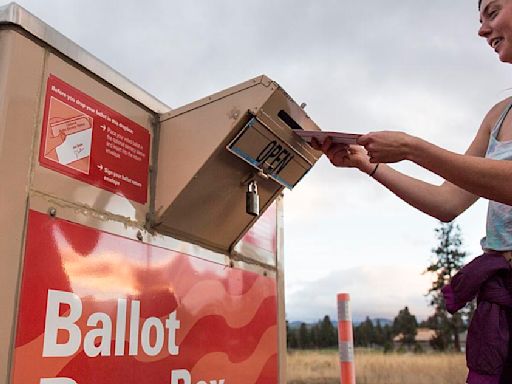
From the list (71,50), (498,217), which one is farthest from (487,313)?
(71,50)

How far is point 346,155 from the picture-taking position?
6.41 ft

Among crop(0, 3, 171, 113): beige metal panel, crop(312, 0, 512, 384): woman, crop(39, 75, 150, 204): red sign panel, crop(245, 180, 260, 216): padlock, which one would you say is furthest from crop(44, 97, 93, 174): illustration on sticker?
crop(312, 0, 512, 384): woman

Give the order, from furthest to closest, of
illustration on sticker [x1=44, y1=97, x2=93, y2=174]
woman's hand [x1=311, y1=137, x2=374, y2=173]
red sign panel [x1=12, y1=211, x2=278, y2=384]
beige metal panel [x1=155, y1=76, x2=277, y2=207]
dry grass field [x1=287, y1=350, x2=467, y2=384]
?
dry grass field [x1=287, y1=350, x2=467, y2=384], beige metal panel [x1=155, y1=76, x2=277, y2=207], woman's hand [x1=311, y1=137, x2=374, y2=173], illustration on sticker [x1=44, y1=97, x2=93, y2=174], red sign panel [x1=12, y1=211, x2=278, y2=384]

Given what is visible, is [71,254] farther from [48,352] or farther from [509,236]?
[509,236]

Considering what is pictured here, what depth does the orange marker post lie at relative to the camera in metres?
4.32

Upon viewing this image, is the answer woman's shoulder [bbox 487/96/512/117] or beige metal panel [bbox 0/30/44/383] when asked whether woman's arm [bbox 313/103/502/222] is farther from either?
beige metal panel [bbox 0/30/44/383]

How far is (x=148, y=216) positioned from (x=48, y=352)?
0.66 metres

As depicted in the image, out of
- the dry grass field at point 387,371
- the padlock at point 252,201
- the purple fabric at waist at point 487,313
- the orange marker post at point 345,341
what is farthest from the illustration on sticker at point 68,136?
the dry grass field at point 387,371

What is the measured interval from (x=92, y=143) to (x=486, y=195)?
1.20 meters

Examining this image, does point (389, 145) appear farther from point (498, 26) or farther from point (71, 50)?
point (71, 50)

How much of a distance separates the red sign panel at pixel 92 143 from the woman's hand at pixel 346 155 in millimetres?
663

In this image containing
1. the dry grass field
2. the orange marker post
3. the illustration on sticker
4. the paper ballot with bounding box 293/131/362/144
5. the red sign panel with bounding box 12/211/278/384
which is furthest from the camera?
the dry grass field

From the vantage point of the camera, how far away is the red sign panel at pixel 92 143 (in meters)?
1.66

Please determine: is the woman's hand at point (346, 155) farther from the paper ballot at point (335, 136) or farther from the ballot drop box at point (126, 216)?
the ballot drop box at point (126, 216)
